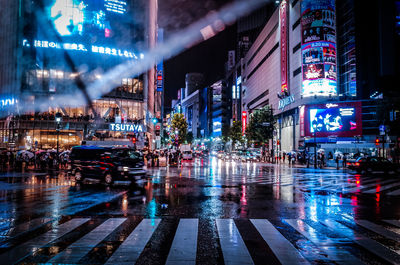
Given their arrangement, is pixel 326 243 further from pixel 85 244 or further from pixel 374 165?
pixel 374 165

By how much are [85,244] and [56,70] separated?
197 feet

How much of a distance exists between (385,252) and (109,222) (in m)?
6.58

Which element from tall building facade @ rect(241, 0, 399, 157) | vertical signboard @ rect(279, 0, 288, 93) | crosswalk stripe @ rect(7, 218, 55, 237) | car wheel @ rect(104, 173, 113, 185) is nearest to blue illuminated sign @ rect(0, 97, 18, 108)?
car wheel @ rect(104, 173, 113, 185)

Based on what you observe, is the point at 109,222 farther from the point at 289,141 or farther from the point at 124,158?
the point at 289,141

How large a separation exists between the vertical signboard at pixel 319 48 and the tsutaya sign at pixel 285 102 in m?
5.60

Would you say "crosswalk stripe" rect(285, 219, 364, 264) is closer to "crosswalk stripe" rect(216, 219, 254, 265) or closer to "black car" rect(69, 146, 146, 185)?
"crosswalk stripe" rect(216, 219, 254, 265)

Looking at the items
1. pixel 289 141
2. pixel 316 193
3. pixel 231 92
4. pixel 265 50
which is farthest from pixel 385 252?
pixel 231 92

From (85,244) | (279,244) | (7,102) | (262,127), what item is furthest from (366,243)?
(7,102)

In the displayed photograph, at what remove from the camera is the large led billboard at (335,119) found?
1994 inches

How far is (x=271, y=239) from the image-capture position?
645 centimetres

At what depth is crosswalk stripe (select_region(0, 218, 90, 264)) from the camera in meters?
5.31

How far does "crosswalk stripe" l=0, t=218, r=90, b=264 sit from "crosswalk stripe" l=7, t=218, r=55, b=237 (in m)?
0.66

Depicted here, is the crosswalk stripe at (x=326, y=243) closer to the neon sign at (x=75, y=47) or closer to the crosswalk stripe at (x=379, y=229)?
the crosswalk stripe at (x=379, y=229)

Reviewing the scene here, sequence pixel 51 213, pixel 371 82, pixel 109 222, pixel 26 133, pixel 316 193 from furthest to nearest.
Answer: pixel 26 133
pixel 371 82
pixel 316 193
pixel 51 213
pixel 109 222
